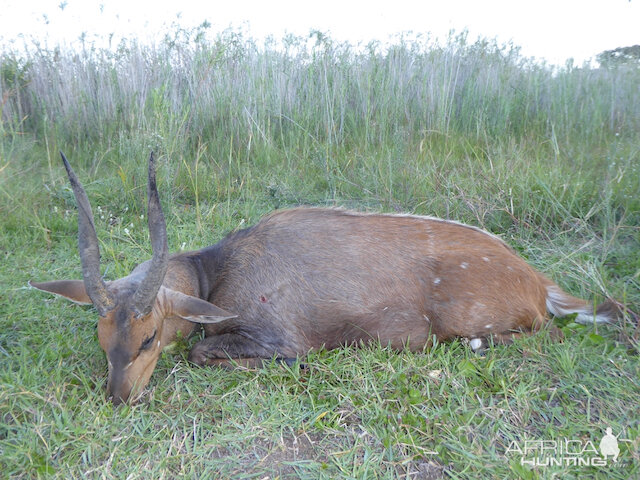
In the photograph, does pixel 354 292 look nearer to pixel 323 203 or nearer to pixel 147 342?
pixel 147 342

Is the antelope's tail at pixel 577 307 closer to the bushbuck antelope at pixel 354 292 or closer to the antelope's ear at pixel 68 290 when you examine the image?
the bushbuck antelope at pixel 354 292

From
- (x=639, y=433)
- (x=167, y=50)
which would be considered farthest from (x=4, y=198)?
(x=639, y=433)

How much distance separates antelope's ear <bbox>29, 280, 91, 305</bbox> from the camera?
291cm

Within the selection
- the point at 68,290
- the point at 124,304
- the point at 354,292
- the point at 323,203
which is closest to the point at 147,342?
the point at 124,304

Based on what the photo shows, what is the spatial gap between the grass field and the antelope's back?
0.18 meters

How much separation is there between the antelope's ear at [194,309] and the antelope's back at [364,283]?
0.39 meters

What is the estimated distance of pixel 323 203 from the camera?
18.3ft

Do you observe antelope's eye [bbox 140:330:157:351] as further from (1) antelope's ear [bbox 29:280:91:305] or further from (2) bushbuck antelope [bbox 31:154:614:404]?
(1) antelope's ear [bbox 29:280:91:305]

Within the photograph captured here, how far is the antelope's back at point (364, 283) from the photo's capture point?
10.7 feet
